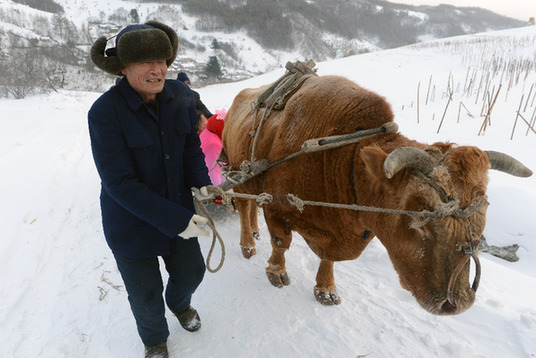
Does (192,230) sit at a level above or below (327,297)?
above

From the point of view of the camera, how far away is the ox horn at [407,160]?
1345mm

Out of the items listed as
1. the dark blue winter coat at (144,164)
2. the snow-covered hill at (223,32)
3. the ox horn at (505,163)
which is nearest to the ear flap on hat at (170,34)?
the dark blue winter coat at (144,164)

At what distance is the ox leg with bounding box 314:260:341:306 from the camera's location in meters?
2.84

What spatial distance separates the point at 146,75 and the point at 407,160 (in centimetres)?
145

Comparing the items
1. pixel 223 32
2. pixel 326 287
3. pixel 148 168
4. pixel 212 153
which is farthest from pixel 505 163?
pixel 223 32

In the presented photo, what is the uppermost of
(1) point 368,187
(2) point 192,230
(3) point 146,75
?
(3) point 146,75

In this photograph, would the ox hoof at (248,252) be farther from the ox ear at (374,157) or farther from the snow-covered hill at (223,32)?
the snow-covered hill at (223,32)

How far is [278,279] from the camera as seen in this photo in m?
3.11

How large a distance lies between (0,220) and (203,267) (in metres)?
3.62

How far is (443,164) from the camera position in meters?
1.43

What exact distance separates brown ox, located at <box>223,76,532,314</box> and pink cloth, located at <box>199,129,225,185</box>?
102cm

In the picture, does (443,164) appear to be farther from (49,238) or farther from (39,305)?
(49,238)

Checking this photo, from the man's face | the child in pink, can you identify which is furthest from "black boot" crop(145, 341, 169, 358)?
the child in pink

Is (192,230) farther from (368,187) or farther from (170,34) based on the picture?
(170,34)
